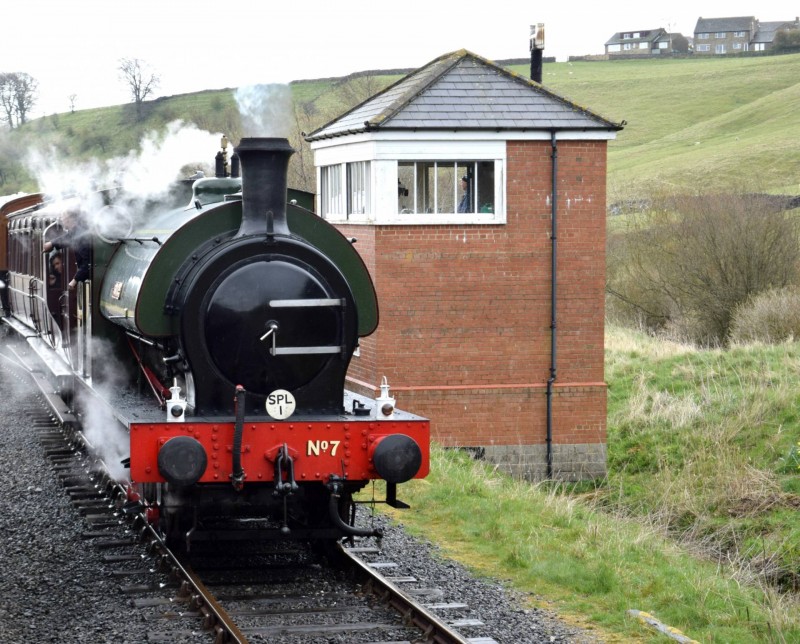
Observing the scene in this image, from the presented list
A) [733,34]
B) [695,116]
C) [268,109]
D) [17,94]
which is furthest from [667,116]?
[733,34]

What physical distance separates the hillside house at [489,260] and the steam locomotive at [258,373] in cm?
739

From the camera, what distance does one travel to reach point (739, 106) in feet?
212

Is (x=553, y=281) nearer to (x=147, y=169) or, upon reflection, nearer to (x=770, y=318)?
(x=147, y=169)

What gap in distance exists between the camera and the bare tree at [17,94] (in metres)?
20.4

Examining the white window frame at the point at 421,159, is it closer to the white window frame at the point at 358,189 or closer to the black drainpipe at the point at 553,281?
the white window frame at the point at 358,189

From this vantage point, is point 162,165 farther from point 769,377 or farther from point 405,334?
point 769,377

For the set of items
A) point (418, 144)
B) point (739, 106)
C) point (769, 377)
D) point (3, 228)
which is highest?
point (739, 106)

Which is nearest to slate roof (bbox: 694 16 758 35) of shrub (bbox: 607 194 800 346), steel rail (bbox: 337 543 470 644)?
shrub (bbox: 607 194 800 346)

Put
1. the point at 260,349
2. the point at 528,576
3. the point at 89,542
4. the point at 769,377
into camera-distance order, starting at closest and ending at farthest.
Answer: the point at 260,349 → the point at 528,576 → the point at 89,542 → the point at 769,377

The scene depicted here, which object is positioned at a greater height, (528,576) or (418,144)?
(418,144)

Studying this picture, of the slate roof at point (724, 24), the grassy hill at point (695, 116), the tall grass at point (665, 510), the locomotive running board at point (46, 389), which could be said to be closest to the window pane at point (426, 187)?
the tall grass at point (665, 510)

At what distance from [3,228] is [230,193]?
12.8 meters

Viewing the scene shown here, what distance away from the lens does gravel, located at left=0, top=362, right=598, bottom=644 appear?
20.4 ft

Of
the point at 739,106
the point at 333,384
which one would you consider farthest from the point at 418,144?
the point at 739,106
